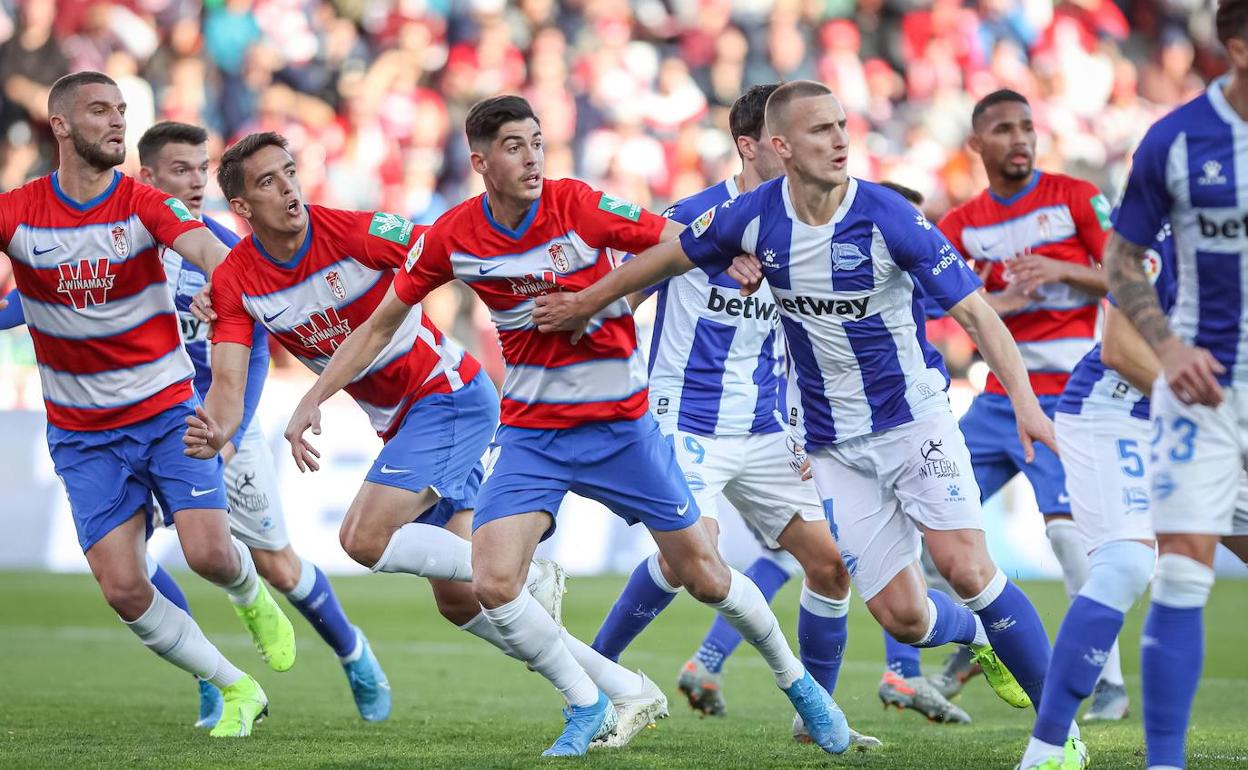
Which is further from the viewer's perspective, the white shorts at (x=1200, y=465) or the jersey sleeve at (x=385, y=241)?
the jersey sleeve at (x=385, y=241)

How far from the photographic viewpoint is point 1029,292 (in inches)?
314

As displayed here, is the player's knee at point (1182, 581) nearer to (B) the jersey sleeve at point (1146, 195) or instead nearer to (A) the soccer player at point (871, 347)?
(B) the jersey sleeve at point (1146, 195)

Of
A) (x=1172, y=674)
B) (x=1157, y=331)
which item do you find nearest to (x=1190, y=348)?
(x=1157, y=331)

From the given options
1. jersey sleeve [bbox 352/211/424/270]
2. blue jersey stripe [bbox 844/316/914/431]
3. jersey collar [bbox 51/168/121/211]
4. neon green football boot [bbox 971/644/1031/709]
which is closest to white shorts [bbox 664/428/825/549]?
neon green football boot [bbox 971/644/1031/709]

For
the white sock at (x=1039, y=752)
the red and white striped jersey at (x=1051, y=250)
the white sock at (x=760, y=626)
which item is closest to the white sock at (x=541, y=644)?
the white sock at (x=760, y=626)

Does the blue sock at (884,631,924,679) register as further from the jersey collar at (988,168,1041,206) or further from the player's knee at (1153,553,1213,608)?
the player's knee at (1153,553,1213,608)

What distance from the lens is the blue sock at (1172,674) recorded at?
469cm

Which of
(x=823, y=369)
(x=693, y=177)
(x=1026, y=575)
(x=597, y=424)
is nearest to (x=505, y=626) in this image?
(x=597, y=424)

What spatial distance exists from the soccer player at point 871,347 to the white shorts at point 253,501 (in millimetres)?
2834

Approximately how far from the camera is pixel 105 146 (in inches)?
274

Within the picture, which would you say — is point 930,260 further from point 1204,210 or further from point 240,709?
point 240,709

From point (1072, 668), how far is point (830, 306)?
1.65m

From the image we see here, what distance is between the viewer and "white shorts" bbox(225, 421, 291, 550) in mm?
8141

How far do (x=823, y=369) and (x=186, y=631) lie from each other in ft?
10.0
